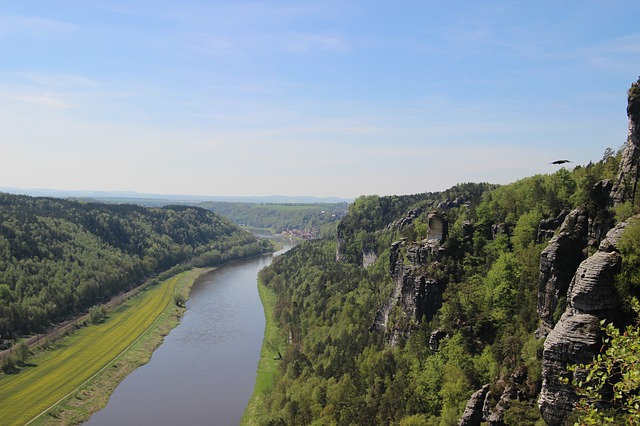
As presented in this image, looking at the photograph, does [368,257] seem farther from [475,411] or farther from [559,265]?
[475,411]

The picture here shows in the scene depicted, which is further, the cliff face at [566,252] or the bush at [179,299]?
the bush at [179,299]

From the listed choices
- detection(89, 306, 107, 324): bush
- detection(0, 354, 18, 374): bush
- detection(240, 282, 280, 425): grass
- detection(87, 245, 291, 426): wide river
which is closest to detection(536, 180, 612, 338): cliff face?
detection(240, 282, 280, 425): grass

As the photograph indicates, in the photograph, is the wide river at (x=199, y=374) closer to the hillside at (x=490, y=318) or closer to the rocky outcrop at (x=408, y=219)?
the hillside at (x=490, y=318)

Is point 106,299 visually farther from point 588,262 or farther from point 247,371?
point 588,262

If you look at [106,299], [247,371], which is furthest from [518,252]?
[106,299]

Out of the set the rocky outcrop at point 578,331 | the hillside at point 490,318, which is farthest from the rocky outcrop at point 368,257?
the rocky outcrop at point 578,331

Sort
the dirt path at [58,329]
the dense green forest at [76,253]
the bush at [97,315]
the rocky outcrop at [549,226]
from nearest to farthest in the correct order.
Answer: the rocky outcrop at [549,226]
the dirt path at [58,329]
the dense green forest at [76,253]
the bush at [97,315]
